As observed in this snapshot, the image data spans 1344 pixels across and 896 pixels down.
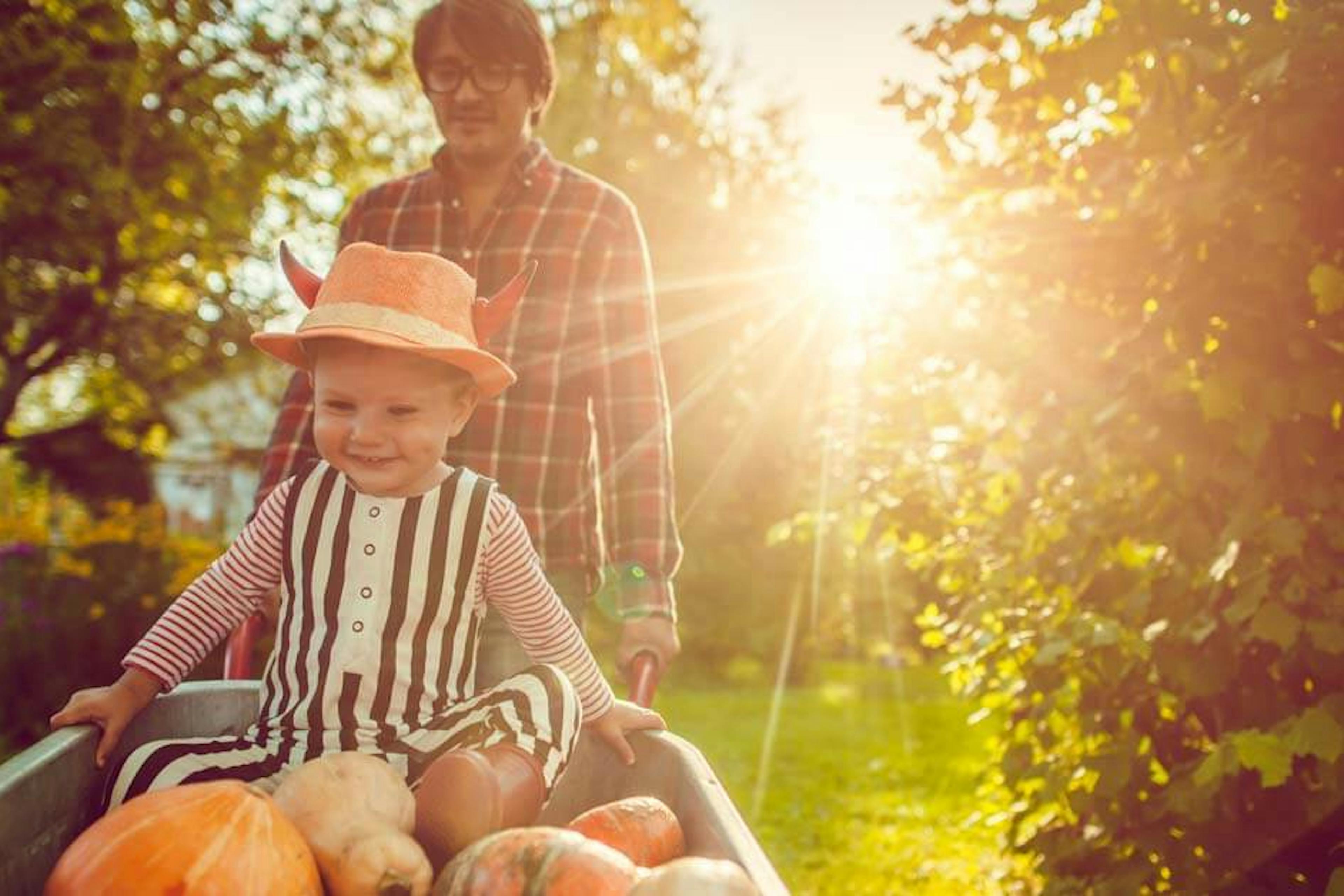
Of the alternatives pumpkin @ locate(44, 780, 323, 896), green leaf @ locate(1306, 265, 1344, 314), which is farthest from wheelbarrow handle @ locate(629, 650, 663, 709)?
green leaf @ locate(1306, 265, 1344, 314)

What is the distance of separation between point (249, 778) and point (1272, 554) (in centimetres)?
204

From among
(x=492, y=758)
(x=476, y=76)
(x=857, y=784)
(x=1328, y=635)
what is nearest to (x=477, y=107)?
(x=476, y=76)

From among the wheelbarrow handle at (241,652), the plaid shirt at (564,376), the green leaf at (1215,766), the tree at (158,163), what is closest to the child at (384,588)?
the wheelbarrow handle at (241,652)

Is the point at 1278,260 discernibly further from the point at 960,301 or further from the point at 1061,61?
the point at 960,301

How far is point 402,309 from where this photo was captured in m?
2.01

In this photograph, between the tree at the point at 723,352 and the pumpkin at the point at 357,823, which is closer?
the pumpkin at the point at 357,823

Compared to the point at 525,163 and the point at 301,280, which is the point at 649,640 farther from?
the point at 525,163

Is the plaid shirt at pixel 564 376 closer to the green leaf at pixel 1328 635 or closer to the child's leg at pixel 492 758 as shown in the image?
the child's leg at pixel 492 758

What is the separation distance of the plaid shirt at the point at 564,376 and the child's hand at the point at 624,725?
0.62 meters

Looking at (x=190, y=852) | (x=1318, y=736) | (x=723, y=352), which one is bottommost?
(x=190, y=852)

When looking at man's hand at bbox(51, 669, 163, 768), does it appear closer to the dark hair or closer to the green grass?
the dark hair

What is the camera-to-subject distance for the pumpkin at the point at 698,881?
A: 1.34m

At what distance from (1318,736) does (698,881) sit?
5.72 ft

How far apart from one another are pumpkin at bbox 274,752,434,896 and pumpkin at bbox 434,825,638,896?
0.06 m
